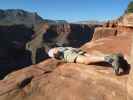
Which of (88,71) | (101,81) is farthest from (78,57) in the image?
(101,81)

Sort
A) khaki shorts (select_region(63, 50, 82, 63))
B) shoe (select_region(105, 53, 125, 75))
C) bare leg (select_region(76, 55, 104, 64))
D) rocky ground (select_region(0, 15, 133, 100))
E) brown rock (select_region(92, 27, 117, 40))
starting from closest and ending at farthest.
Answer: rocky ground (select_region(0, 15, 133, 100)) → shoe (select_region(105, 53, 125, 75)) → bare leg (select_region(76, 55, 104, 64)) → khaki shorts (select_region(63, 50, 82, 63)) → brown rock (select_region(92, 27, 117, 40))

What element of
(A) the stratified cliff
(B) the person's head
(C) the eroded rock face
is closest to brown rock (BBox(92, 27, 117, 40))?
(C) the eroded rock face

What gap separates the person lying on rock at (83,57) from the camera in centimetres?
729

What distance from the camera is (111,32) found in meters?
17.0

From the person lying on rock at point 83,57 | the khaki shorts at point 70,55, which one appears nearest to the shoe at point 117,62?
the person lying on rock at point 83,57

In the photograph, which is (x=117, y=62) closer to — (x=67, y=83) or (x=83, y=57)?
(x=67, y=83)

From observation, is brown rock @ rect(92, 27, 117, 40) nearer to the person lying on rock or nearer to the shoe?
the person lying on rock

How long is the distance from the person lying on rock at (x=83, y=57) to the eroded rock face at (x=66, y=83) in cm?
16

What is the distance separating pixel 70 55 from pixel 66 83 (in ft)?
5.35

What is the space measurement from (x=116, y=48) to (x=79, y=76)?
2.75m

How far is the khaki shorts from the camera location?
9.34m

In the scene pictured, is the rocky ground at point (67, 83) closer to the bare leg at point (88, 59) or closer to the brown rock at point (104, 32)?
the bare leg at point (88, 59)

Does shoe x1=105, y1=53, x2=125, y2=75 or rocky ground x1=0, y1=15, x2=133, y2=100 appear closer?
rocky ground x1=0, y1=15, x2=133, y2=100

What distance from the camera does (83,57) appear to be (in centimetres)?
909
